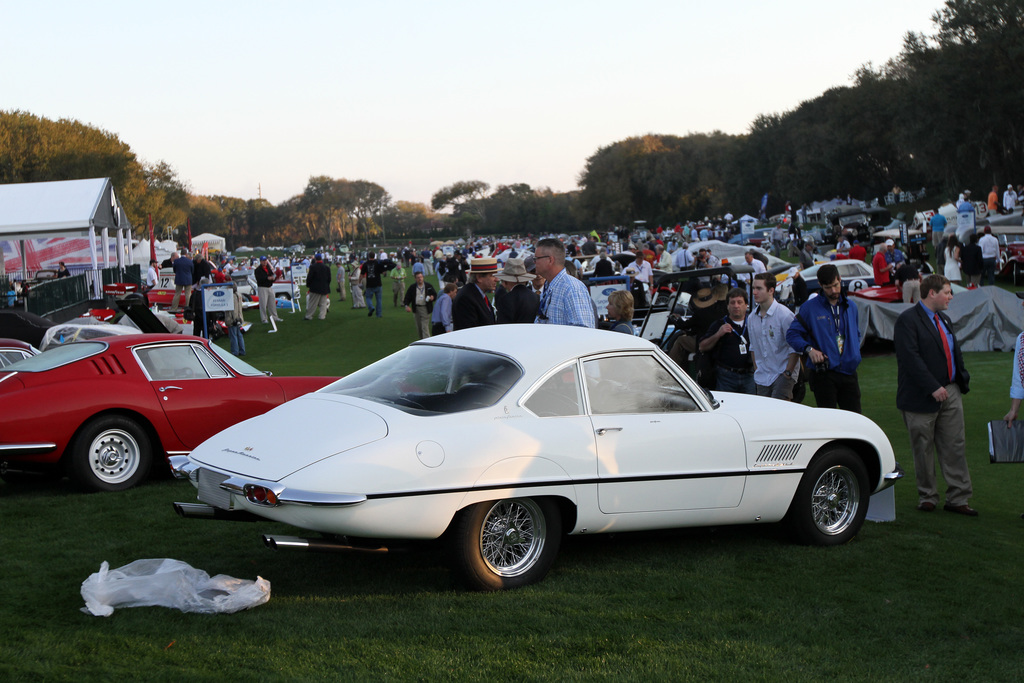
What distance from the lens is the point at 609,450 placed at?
18.5 feet

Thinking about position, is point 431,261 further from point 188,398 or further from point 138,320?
point 188,398

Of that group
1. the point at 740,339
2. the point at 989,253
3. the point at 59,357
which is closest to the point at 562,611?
the point at 740,339

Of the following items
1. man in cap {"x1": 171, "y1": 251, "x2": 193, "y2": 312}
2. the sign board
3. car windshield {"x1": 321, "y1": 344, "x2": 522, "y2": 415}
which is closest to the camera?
car windshield {"x1": 321, "y1": 344, "x2": 522, "y2": 415}

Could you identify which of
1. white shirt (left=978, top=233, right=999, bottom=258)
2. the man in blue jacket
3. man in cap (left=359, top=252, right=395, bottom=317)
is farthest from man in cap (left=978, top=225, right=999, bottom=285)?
the man in blue jacket

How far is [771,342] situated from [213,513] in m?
5.69

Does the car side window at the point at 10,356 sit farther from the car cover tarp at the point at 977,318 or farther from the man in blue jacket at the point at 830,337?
the car cover tarp at the point at 977,318

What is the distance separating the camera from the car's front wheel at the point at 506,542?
5141 millimetres

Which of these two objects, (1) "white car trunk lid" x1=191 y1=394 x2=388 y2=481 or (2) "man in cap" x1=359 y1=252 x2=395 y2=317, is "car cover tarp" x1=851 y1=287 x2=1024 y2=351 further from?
(1) "white car trunk lid" x1=191 y1=394 x2=388 y2=481

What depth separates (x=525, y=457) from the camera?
529 centimetres

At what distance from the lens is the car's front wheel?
5141 millimetres

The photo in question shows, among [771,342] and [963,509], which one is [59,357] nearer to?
[771,342]

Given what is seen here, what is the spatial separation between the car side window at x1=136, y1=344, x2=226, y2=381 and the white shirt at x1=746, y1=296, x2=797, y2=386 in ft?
16.6

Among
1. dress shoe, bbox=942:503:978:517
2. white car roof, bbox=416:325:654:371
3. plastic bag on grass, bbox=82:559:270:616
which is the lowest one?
Answer: dress shoe, bbox=942:503:978:517

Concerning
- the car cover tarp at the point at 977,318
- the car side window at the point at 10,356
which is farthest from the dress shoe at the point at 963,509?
the car cover tarp at the point at 977,318
